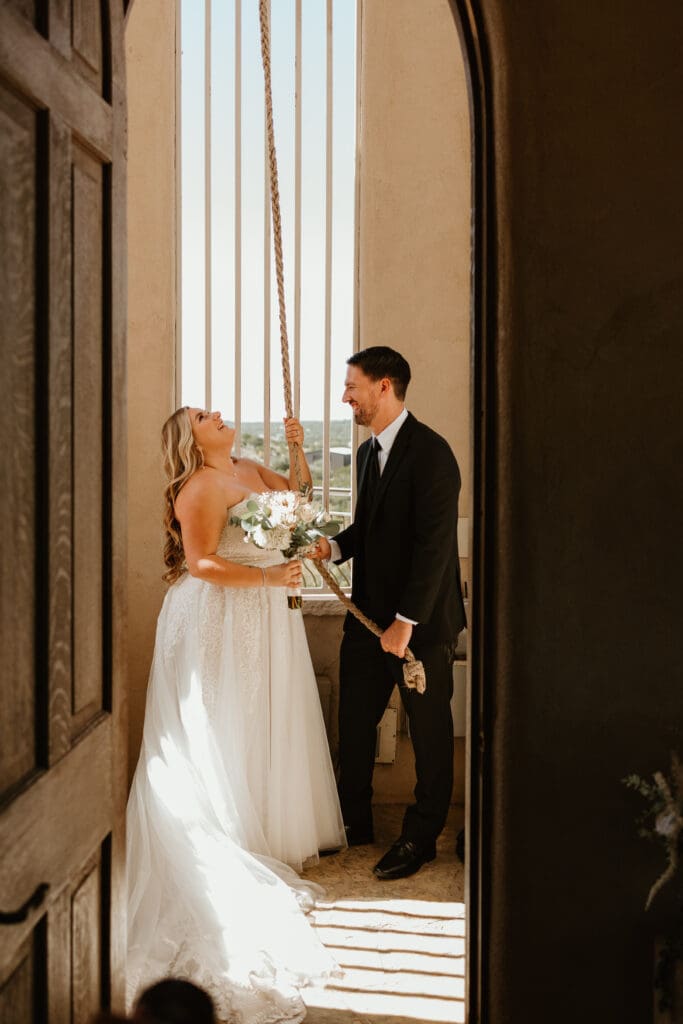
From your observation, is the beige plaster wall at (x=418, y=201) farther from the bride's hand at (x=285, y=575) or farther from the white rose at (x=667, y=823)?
the white rose at (x=667, y=823)

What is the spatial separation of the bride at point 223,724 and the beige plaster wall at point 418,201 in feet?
2.66

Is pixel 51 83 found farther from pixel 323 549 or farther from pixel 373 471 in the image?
pixel 323 549

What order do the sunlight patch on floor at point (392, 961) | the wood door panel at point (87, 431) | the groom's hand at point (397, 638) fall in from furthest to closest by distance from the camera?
the groom's hand at point (397, 638)
the sunlight patch on floor at point (392, 961)
the wood door panel at point (87, 431)

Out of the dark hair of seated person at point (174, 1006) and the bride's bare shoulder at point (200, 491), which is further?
the bride's bare shoulder at point (200, 491)

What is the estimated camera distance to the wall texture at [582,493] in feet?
5.97

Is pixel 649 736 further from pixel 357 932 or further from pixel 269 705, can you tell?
pixel 269 705

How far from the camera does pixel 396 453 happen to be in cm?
354

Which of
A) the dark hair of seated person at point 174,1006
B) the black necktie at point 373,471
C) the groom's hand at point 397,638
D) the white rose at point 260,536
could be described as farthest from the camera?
the black necktie at point 373,471

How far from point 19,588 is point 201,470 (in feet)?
7.30

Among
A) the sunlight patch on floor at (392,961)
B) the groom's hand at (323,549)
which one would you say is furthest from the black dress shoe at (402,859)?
the groom's hand at (323,549)

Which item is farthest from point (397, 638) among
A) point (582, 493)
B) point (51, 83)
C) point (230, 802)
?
point (51, 83)

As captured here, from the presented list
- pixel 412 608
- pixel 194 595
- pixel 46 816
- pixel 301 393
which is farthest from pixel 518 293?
pixel 301 393

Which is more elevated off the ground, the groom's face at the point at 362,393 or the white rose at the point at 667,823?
the groom's face at the point at 362,393

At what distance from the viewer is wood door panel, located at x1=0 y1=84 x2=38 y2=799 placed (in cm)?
131
